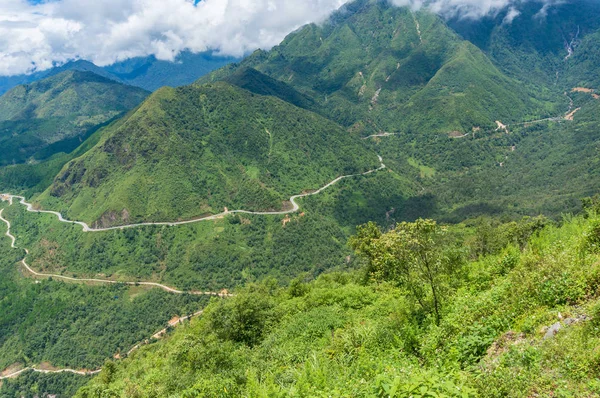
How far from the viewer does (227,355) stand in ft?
86.2

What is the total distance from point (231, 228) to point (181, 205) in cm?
2465

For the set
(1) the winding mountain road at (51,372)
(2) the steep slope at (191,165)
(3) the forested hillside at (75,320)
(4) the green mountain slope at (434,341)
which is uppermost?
(4) the green mountain slope at (434,341)

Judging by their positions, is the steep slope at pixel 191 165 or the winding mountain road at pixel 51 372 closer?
the winding mountain road at pixel 51 372

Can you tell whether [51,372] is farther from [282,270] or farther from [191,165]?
[191,165]

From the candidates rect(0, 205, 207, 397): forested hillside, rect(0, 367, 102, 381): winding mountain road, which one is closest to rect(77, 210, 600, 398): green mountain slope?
rect(0, 367, 102, 381): winding mountain road

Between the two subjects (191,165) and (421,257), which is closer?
(421,257)

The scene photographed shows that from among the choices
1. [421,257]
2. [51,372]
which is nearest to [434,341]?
[421,257]

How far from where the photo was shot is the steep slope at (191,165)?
148000 millimetres

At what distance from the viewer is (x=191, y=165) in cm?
16238

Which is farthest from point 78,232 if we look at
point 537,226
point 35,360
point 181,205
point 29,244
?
point 537,226

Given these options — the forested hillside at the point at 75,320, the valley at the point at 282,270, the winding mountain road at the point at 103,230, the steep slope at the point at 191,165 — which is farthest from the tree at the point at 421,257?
the steep slope at the point at 191,165

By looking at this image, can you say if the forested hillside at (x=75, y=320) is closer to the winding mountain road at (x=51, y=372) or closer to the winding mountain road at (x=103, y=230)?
the winding mountain road at (x=51, y=372)

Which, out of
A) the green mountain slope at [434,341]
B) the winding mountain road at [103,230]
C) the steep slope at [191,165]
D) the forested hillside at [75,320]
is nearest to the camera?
the green mountain slope at [434,341]

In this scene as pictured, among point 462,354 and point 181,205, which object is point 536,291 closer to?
point 462,354
